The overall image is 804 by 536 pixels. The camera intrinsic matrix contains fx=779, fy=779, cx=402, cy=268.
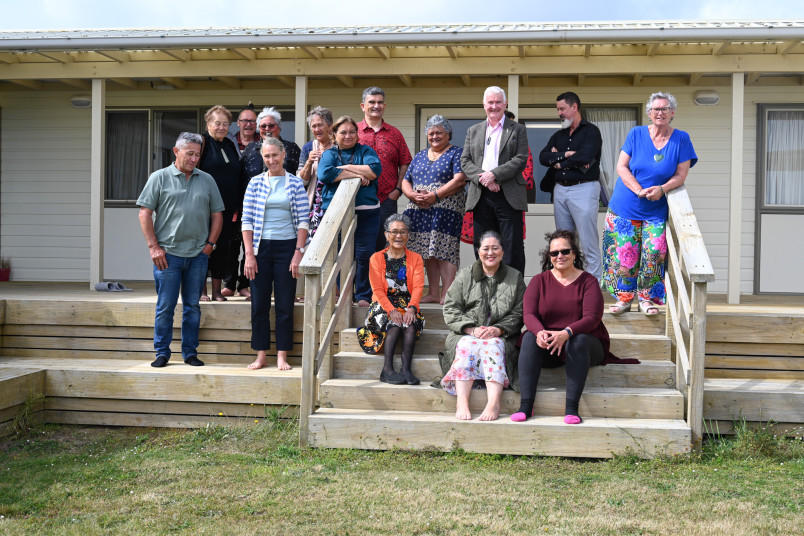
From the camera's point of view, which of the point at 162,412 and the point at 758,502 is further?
the point at 162,412

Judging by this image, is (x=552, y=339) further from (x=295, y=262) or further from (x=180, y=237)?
(x=180, y=237)

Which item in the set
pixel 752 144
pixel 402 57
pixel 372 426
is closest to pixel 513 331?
pixel 372 426

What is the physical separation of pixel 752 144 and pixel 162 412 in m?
6.42

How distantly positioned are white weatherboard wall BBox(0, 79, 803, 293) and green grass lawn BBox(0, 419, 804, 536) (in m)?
4.29

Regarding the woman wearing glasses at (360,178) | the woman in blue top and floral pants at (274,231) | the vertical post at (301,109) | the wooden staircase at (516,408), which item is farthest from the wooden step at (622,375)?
the vertical post at (301,109)

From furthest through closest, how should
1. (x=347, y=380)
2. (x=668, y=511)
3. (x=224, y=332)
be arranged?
(x=224, y=332) → (x=347, y=380) → (x=668, y=511)

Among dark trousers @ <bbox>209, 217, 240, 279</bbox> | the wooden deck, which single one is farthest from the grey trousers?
dark trousers @ <bbox>209, 217, 240, 279</bbox>

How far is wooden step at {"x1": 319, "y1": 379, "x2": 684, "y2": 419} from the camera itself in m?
4.43

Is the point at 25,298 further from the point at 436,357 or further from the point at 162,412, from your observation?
the point at 436,357

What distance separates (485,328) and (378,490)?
4.10 ft

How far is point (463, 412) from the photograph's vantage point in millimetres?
4391

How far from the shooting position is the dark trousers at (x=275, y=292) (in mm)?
5086

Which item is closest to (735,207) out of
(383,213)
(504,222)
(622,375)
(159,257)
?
(504,222)

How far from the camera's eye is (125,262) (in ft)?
29.1
